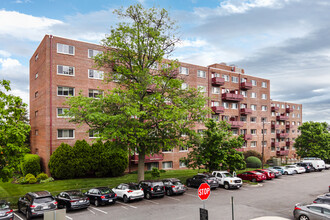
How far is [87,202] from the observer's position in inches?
745

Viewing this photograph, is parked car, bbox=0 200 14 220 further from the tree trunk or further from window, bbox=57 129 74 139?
window, bbox=57 129 74 139

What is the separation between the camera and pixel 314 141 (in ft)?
180

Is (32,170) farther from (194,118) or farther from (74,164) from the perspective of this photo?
(194,118)

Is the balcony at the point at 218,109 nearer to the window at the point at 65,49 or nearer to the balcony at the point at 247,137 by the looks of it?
the balcony at the point at 247,137

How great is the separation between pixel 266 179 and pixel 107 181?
20.2 meters

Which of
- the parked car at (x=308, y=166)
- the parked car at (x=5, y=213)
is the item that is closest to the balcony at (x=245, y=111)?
the parked car at (x=308, y=166)

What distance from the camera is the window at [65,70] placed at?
3309 cm

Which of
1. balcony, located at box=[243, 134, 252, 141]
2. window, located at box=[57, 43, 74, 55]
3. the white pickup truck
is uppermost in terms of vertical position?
window, located at box=[57, 43, 74, 55]

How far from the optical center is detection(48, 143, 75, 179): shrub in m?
30.2

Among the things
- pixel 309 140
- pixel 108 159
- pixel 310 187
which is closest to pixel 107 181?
pixel 108 159

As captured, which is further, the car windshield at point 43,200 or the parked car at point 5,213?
the car windshield at point 43,200

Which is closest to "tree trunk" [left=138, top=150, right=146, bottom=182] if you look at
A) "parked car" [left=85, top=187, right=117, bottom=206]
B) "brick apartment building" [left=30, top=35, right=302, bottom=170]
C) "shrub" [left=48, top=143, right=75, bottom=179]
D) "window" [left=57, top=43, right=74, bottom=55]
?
"parked car" [left=85, top=187, right=117, bottom=206]

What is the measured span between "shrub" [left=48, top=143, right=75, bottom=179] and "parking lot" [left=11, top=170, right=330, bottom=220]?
460 inches

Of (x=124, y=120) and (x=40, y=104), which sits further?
(x=40, y=104)
